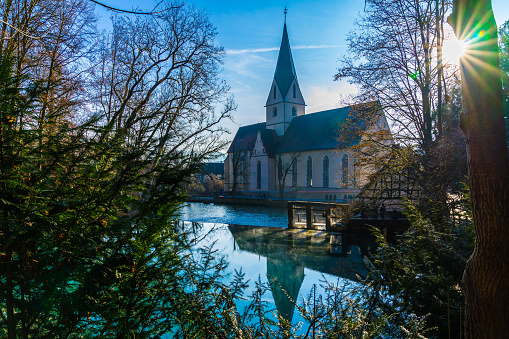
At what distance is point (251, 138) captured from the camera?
52281mm

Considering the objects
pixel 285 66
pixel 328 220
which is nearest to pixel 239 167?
pixel 285 66

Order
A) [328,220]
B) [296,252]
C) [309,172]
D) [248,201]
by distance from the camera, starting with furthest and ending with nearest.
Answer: [309,172] → [248,201] → [328,220] → [296,252]

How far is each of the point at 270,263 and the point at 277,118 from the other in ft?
140

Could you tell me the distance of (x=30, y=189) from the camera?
171 centimetres

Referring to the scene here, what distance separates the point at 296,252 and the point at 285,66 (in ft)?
137

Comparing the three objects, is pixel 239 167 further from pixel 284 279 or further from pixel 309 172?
pixel 284 279

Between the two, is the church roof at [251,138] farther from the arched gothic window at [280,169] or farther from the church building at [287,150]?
the arched gothic window at [280,169]

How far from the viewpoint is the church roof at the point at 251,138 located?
4762 centimetres

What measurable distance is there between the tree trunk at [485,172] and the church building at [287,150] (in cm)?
3503

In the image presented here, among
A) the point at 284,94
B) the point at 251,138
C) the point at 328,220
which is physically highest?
the point at 284,94

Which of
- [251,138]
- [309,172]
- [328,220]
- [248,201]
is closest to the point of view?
[328,220]

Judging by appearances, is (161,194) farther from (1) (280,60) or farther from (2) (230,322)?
(1) (280,60)

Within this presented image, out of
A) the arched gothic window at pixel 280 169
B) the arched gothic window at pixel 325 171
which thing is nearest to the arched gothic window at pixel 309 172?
the arched gothic window at pixel 325 171

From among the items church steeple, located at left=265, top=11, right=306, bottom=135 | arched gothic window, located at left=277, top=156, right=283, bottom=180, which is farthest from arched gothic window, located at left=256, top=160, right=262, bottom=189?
church steeple, located at left=265, top=11, right=306, bottom=135
